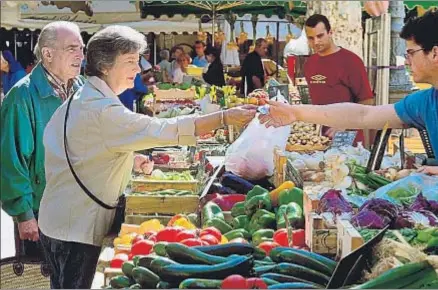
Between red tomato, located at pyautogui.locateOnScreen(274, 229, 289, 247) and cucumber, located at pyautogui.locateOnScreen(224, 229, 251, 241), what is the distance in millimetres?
165

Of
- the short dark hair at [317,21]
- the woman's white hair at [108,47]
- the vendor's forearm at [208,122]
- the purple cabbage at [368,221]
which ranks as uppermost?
the woman's white hair at [108,47]

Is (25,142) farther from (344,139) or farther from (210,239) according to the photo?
(344,139)

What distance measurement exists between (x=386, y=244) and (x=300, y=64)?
19.9ft

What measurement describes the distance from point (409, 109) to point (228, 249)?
1452mm

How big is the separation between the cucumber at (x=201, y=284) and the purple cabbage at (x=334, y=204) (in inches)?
19.5

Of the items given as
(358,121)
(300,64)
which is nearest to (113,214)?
(358,121)

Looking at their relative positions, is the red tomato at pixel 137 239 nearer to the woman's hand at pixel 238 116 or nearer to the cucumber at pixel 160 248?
the cucumber at pixel 160 248

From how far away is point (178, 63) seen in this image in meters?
11.8

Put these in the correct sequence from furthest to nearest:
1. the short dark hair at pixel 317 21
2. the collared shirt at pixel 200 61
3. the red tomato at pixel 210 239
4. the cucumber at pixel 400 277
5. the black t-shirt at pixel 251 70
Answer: the collared shirt at pixel 200 61 < the black t-shirt at pixel 251 70 < the short dark hair at pixel 317 21 < the red tomato at pixel 210 239 < the cucumber at pixel 400 277

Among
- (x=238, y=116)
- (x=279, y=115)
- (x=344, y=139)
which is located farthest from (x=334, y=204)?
(x=344, y=139)

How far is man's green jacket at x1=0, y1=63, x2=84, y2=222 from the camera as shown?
148 inches

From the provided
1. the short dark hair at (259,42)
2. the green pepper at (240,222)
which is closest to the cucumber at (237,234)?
the green pepper at (240,222)

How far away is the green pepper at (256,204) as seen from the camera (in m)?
3.27

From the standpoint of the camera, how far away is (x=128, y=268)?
99.0 inches
